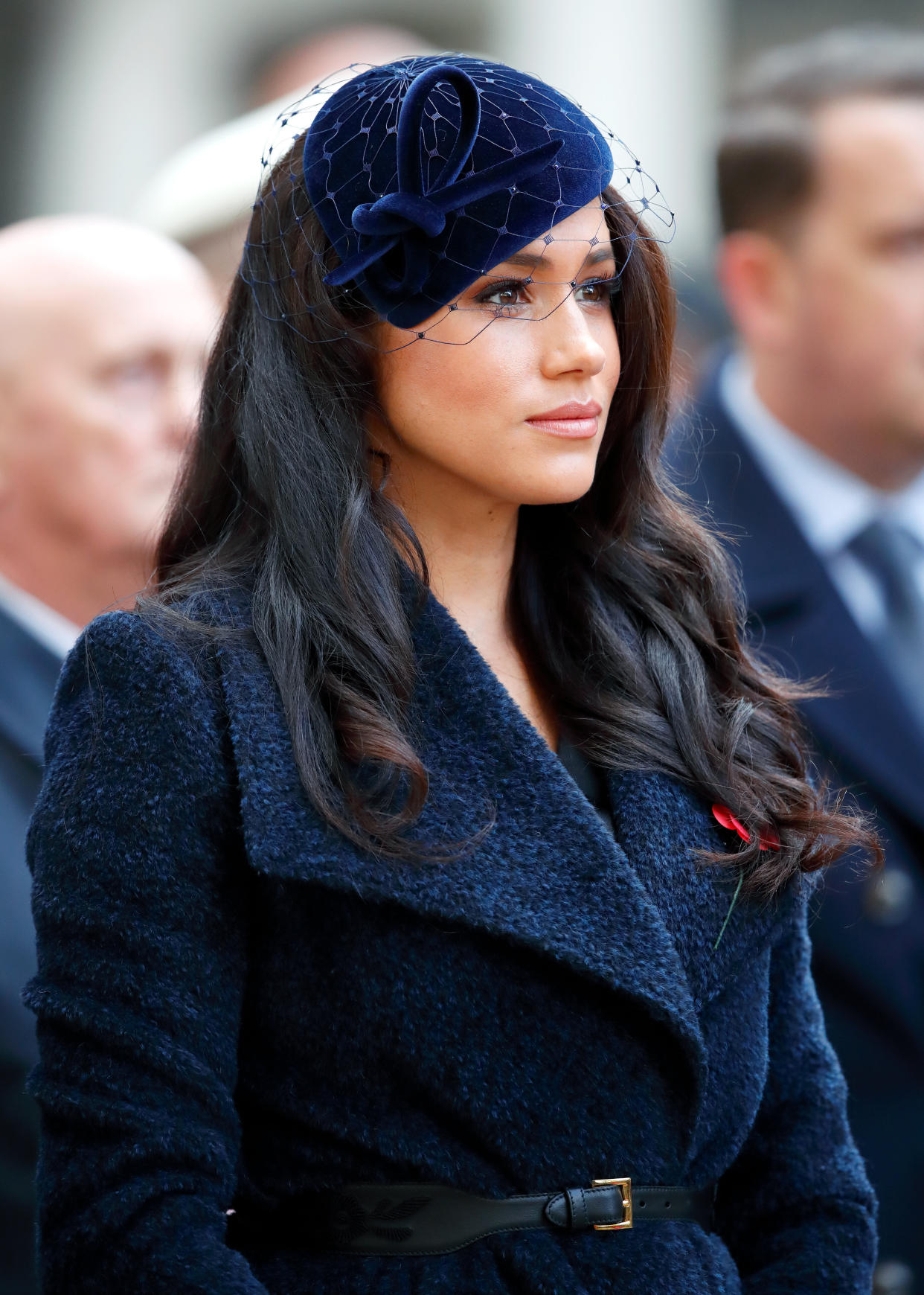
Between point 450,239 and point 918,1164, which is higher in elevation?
point 450,239

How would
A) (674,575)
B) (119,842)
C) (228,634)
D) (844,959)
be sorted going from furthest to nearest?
(844,959) < (674,575) < (228,634) < (119,842)

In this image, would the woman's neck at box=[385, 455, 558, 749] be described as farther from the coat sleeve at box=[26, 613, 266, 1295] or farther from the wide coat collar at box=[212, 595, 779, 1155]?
the coat sleeve at box=[26, 613, 266, 1295]

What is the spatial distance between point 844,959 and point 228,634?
135 cm

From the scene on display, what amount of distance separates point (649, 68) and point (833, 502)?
17.9ft

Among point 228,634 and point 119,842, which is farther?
point 228,634

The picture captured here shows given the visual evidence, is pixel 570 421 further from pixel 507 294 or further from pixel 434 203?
pixel 434 203

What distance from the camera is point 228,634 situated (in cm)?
162

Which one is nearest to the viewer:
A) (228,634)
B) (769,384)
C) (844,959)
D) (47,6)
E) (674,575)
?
(228,634)

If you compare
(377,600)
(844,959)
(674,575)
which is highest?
(377,600)

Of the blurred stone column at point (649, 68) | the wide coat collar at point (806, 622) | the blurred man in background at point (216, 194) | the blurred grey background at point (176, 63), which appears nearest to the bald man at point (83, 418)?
the blurred man in background at point (216, 194)

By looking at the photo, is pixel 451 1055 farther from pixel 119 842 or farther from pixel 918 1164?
pixel 918 1164

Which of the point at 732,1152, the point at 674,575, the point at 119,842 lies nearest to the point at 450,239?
the point at 674,575

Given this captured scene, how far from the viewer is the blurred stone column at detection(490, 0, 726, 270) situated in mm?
7551

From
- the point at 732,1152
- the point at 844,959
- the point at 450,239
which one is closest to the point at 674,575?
the point at 450,239
